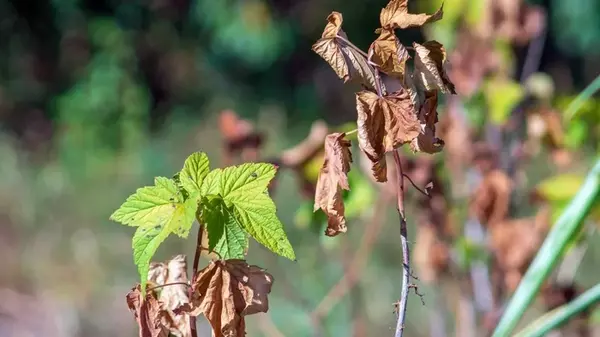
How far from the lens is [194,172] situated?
47cm

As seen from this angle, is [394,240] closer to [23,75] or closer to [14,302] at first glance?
[14,302]

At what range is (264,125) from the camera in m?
3.83

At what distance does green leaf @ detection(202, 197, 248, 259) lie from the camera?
1.48 ft

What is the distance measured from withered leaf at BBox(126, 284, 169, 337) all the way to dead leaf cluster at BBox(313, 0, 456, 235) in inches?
4.6

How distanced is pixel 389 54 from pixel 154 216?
0.14 meters

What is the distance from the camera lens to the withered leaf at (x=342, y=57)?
441 mm

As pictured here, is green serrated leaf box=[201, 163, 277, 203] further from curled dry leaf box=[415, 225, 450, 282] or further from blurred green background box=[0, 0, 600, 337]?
blurred green background box=[0, 0, 600, 337]

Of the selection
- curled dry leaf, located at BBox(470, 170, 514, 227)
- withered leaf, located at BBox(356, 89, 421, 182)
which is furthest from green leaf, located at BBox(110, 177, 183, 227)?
curled dry leaf, located at BBox(470, 170, 514, 227)

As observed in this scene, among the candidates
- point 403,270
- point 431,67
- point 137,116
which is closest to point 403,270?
point 403,270

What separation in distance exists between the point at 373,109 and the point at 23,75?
406 centimetres

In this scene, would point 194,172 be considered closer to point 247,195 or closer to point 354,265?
point 247,195

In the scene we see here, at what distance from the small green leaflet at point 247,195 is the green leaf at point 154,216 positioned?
14 millimetres

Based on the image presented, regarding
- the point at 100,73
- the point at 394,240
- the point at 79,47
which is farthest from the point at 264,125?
the point at 394,240

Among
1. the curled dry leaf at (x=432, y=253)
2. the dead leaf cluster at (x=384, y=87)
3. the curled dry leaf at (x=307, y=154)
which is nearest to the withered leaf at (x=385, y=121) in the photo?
the dead leaf cluster at (x=384, y=87)
